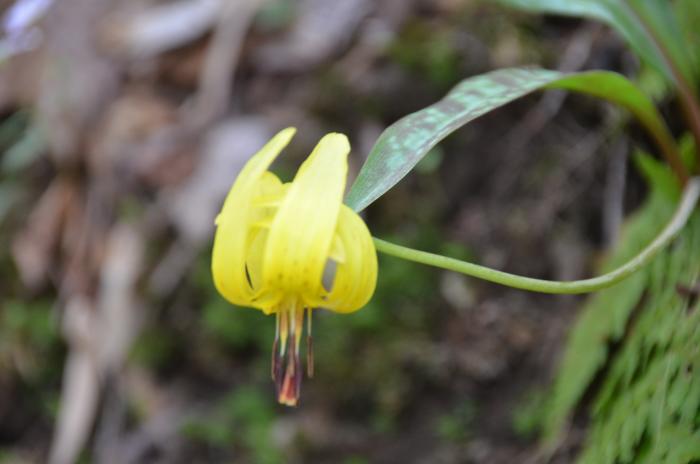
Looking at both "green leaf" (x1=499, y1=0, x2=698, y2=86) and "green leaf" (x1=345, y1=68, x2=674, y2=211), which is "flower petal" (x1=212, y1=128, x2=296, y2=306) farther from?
"green leaf" (x1=499, y1=0, x2=698, y2=86)

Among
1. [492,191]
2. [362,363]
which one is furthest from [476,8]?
[362,363]

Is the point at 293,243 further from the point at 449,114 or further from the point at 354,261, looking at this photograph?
the point at 449,114

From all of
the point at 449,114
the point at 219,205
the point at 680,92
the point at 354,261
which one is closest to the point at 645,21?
the point at 680,92

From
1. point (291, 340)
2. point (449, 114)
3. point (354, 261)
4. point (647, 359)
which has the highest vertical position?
point (449, 114)

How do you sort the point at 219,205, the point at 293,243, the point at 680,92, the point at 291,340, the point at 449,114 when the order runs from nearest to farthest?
the point at 293,243 < the point at 291,340 < the point at 449,114 < the point at 680,92 < the point at 219,205

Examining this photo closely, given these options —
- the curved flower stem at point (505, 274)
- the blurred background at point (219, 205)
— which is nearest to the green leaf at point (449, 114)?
the curved flower stem at point (505, 274)

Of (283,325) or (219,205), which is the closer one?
(283,325)
